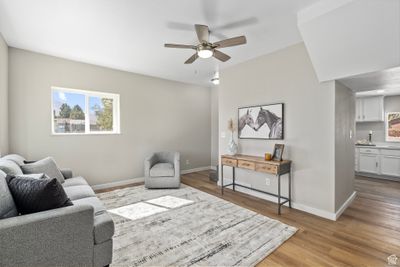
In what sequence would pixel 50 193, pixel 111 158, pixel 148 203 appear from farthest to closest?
pixel 111 158 → pixel 148 203 → pixel 50 193

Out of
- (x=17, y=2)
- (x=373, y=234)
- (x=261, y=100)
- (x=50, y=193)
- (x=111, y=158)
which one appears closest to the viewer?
(x=50, y=193)

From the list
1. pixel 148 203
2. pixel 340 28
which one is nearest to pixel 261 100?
pixel 340 28

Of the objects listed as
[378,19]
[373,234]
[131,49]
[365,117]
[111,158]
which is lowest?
[373,234]

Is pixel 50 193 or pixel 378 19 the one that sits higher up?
pixel 378 19

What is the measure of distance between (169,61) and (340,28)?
2.82m

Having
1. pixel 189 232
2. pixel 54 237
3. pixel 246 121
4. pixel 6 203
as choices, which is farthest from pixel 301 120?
pixel 6 203

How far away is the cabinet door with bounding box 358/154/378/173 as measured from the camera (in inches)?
197

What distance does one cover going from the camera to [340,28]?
85.3 inches

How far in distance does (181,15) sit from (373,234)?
359 centimetres

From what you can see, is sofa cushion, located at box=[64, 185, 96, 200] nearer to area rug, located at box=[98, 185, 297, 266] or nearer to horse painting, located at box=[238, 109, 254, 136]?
area rug, located at box=[98, 185, 297, 266]

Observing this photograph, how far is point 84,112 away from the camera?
4148 mm

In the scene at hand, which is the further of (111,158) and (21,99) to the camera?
(111,158)

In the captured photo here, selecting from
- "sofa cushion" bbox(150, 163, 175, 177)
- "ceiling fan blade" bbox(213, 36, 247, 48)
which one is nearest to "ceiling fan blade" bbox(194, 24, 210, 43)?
"ceiling fan blade" bbox(213, 36, 247, 48)

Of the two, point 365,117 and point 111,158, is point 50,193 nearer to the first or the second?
point 111,158
